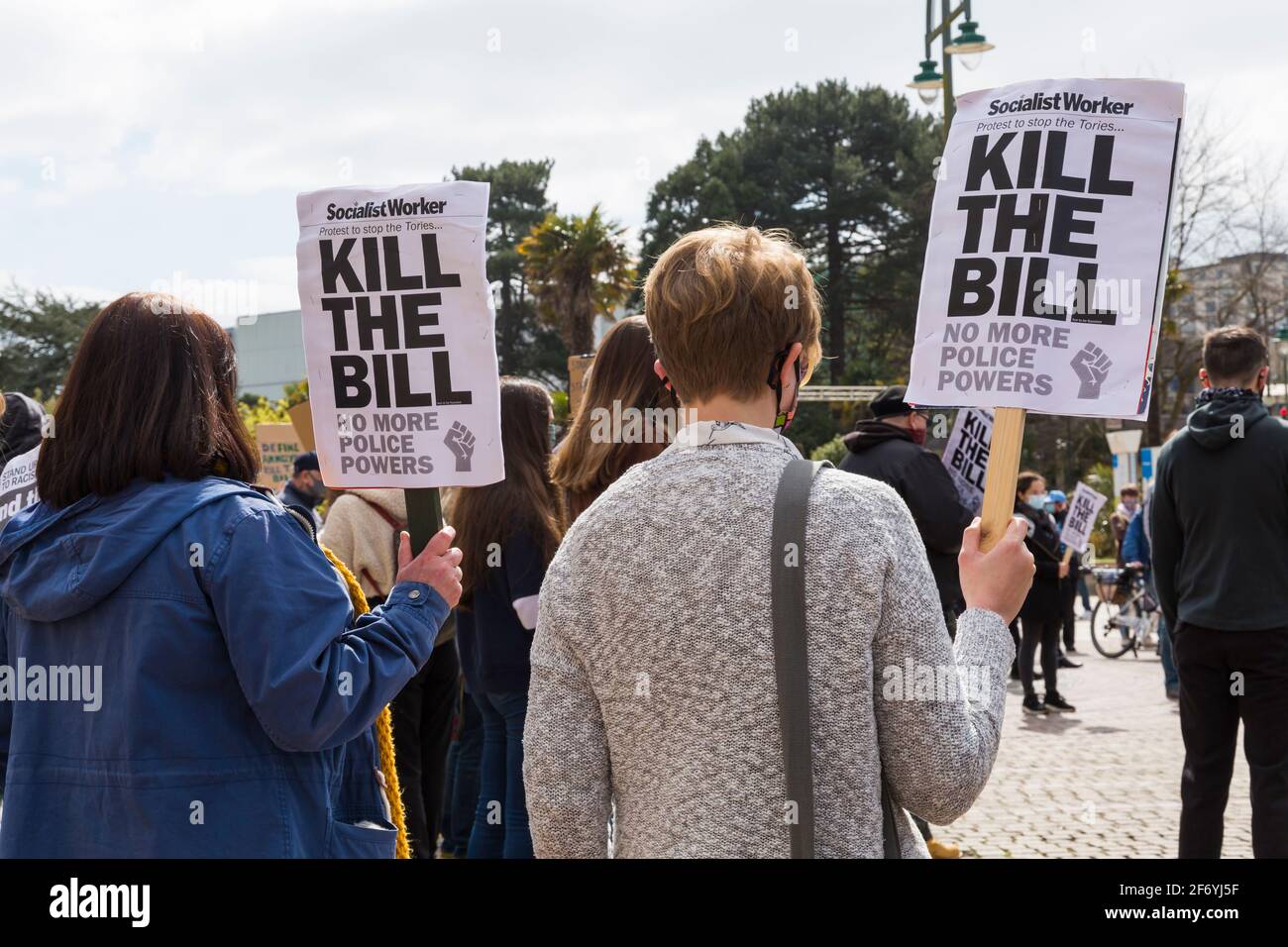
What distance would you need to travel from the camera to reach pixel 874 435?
20.0ft

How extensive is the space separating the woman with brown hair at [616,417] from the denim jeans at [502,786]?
34.9 inches

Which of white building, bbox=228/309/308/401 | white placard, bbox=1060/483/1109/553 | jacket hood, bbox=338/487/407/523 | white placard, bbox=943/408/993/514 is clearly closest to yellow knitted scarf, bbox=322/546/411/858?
jacket hood, bbox=338/487/407/523

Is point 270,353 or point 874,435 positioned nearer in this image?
point 874,435

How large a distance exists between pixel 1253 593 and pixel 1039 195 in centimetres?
288

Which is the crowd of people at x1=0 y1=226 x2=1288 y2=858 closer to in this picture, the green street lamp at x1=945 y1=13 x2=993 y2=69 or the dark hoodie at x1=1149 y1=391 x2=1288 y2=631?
the dark hoodie at x1=1149 y1=391 x2=1288 y2=631

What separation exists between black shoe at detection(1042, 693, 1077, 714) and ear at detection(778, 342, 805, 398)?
32.2ft

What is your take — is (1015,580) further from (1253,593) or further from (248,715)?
(1253,593)

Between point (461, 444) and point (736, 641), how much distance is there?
117cm

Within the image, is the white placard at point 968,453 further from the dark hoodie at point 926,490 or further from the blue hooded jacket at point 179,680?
the blue hooded jacket at point 179,680

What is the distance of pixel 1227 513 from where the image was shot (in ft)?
16.0

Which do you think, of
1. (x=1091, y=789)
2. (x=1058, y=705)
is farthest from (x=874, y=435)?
(x=1058, y=705)

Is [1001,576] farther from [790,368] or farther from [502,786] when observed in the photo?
[502,786]

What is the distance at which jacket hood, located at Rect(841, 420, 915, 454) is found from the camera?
6055 mm
